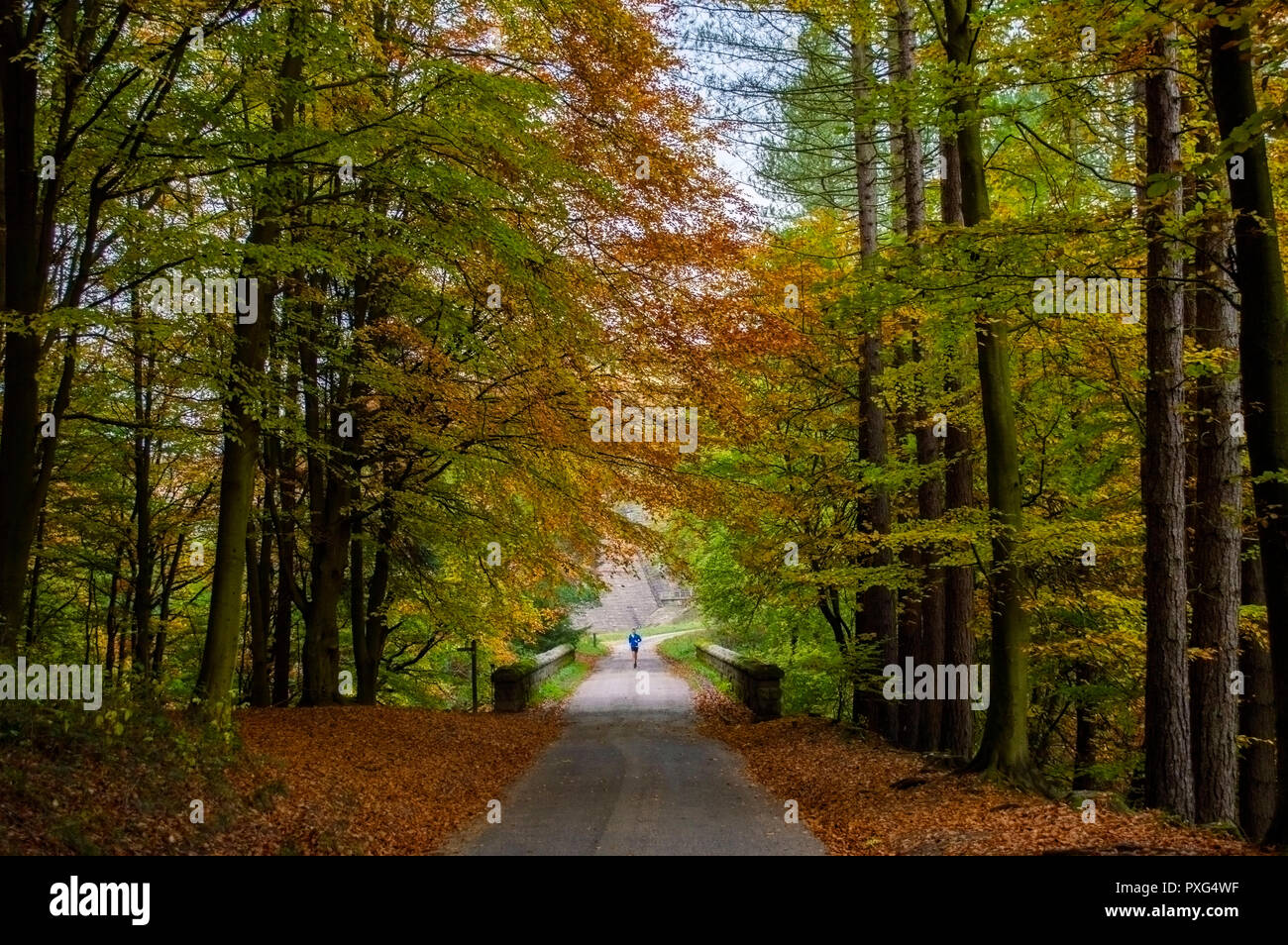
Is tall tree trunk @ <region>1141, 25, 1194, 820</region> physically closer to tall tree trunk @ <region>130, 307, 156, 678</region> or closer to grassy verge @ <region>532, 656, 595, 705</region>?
tall tree trunk @ <region>130, 307, 156, 678</region>

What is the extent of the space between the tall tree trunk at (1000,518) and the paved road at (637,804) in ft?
8.19

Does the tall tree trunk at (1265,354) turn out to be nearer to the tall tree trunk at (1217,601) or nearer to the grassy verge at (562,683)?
the tall tree trunk at (1217,601)

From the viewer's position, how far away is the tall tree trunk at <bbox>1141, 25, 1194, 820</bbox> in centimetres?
830

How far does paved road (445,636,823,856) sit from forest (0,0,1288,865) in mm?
812

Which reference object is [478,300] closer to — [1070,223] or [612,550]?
[612,550]

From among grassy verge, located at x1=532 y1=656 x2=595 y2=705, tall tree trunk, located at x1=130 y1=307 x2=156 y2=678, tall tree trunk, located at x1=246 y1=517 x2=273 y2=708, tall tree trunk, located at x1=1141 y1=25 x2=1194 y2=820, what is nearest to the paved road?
tall tree trunk, located at x1=1141 y1=25 x2=1194 y2=820

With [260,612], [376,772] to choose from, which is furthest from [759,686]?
[376,772]

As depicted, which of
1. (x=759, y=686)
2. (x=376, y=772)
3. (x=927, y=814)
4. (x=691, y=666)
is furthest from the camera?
(x=691, y=666)

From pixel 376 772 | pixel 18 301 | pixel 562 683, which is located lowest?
pixel 562 683

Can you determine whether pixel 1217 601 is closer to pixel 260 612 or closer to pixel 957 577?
pixel 957 577

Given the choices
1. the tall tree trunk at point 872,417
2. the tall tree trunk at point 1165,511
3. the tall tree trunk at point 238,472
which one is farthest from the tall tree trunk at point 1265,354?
the tall tree trunk at point 238,472

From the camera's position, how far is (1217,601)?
30.1ft

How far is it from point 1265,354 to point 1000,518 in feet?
13.1
